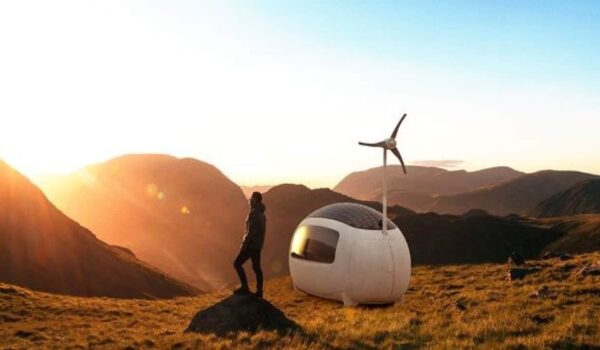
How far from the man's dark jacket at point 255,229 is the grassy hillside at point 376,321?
3458 millimetres

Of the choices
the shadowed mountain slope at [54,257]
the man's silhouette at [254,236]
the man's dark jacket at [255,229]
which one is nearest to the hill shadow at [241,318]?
the man's silhouette at [254,236]

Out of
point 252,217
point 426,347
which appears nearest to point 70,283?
point 252,217

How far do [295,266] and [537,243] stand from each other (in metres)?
93.4

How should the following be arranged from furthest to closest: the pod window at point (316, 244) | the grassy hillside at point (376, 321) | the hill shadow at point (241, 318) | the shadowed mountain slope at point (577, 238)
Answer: the shadowed mountain slope at point (577, 238), the pod window at point (316, 244), the hill shadow at point (241, 318), the grassy hillside at point (376, 321)

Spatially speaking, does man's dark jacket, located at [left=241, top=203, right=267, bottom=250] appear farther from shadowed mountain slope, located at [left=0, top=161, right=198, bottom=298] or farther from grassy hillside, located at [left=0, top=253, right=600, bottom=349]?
shadowed mountain slope, located at [left=0, top=161, right=198, bottom=298]

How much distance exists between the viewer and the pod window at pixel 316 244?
24453 millimetres

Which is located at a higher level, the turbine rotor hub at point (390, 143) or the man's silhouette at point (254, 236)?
the turbine rotor hub at point (390, 143)

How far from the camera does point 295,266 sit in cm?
2764

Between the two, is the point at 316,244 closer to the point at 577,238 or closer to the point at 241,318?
the point at 241,318

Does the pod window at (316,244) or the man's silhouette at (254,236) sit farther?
the pod window at (316,244)

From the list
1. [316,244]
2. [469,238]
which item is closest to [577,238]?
[469,238]

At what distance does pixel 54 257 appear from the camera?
8506 centimetres

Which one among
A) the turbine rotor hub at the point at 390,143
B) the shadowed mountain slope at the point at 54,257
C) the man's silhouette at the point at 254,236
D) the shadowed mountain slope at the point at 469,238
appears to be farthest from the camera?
the shadowed mountain slope at the point at 469,238

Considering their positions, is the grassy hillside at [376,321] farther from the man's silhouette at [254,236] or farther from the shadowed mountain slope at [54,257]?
the shadowed mountain slope at [54,257]
